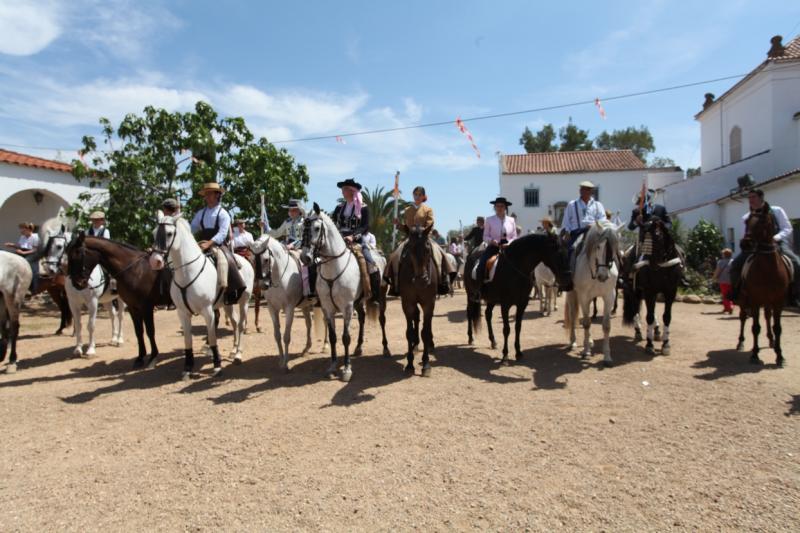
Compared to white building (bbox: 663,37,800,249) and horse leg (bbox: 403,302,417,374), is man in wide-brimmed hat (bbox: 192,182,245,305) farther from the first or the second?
white building (bbox: 663,37,800,249)

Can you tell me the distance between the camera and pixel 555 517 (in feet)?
10.3

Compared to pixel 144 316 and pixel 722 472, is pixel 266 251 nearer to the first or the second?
Answer: pixel 144 316

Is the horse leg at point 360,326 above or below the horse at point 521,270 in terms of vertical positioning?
below

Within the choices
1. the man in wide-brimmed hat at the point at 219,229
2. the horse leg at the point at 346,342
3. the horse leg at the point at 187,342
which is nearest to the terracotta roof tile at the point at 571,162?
the man in wide-brimmed hat at the point at 219,229

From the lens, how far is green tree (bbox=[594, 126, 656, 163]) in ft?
174

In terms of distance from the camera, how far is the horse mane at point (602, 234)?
22.5 feet

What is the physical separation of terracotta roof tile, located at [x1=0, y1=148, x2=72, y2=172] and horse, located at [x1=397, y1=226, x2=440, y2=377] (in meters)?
15.3

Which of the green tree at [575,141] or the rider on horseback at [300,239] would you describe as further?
the green tree at [575,141]

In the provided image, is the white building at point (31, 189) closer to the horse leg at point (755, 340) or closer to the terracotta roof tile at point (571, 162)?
the horse leg at point (755, 340)

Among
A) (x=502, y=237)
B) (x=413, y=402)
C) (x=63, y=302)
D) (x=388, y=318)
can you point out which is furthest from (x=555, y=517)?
(x=63, y=302)

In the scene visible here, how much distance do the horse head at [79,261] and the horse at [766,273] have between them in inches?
388

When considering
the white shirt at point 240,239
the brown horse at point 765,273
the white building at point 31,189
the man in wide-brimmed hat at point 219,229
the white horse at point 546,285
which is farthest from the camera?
the white building at point 31,189

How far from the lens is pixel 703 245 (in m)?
19.2

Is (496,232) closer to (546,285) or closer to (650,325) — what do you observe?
(650,325)
